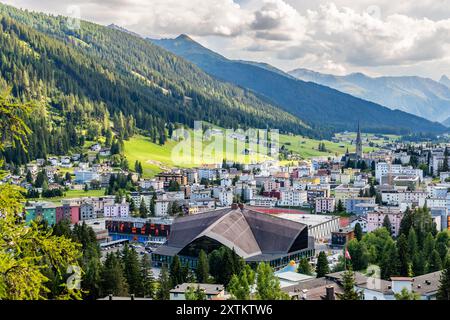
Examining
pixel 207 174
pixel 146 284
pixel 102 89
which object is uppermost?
pixel 102 89

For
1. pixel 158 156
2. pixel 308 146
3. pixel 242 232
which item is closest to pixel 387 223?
pixel 242 232

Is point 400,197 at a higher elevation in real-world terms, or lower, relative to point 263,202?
higher

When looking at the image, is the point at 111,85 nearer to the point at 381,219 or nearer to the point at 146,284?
the point at 381,219

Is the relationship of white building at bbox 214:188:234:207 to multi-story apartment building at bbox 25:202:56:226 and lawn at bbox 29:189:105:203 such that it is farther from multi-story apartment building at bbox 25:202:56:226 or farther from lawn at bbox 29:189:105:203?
multi-story apartment building at bbox 25:202:56:226

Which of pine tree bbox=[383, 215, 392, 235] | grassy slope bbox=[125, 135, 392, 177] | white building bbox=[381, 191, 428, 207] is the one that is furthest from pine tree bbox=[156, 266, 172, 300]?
grassy slope bbox=[125, 135, 392, 177]

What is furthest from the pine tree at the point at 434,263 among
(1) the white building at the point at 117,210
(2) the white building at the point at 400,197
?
(1) the white building at the point at 117,210

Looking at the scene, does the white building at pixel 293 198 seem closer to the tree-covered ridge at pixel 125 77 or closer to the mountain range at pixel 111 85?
the mountain range at pixel 111 85
